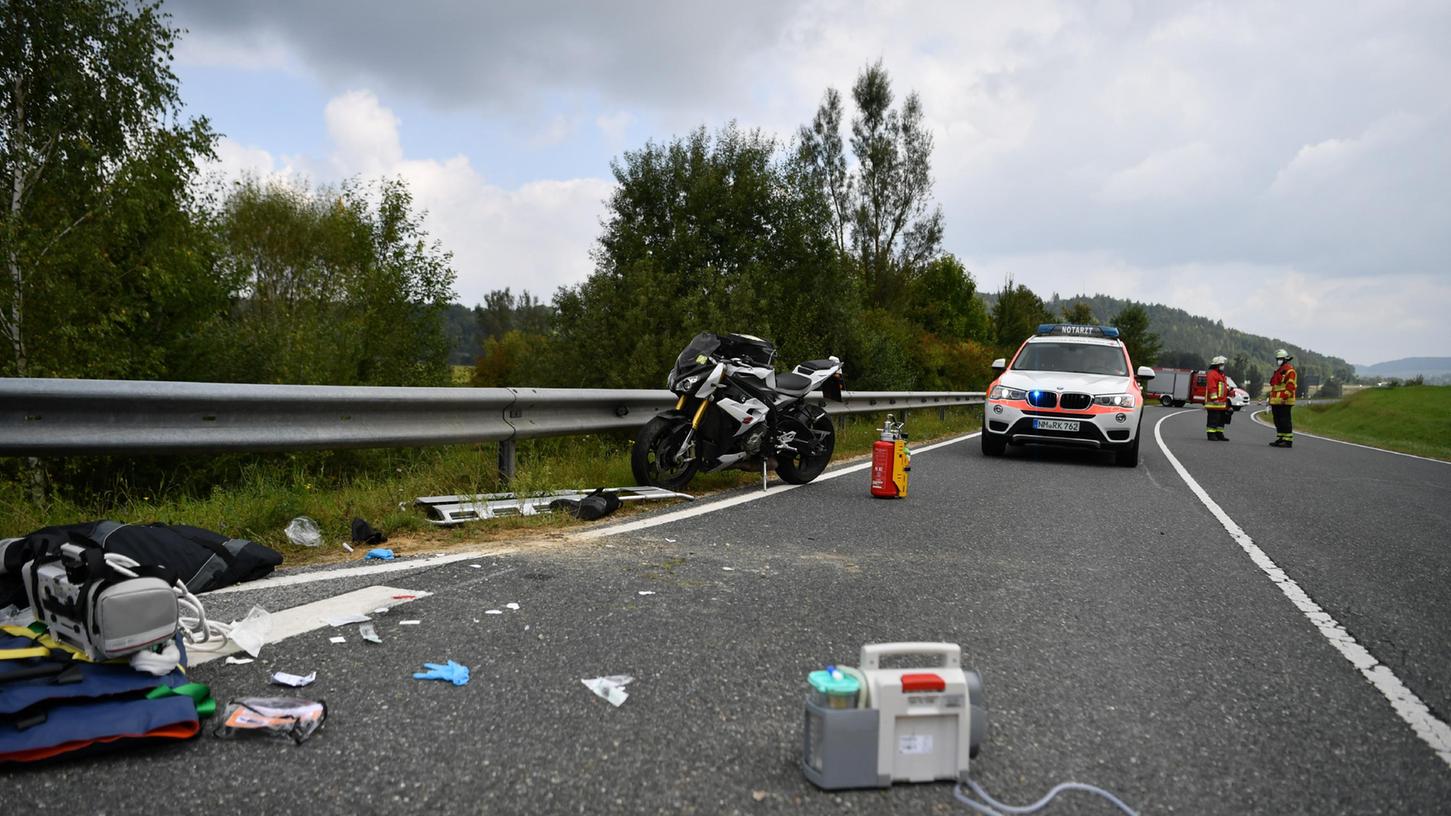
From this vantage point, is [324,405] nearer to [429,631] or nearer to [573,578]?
[573,578]

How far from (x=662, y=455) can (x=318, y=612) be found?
13.0 ft

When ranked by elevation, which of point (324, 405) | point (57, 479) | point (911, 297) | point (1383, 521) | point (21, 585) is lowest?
point (57, 479)

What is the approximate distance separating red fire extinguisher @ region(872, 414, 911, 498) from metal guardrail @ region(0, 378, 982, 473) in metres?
2.39

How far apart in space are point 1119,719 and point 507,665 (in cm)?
195

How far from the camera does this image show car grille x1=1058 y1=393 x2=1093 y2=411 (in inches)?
448

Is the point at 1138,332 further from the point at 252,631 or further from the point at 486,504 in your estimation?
the point at 252,631

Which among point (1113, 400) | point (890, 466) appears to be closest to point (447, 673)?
point (890, 466)

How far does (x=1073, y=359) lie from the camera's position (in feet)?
41.8

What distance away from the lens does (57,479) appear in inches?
587

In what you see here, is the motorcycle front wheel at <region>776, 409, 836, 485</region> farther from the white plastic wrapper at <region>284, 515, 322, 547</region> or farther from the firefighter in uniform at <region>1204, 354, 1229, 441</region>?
the firefighter in uniform at <region>1204, 354, 1229, 441</region>

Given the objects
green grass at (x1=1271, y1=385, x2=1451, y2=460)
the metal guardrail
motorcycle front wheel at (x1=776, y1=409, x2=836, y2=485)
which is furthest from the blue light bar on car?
green grass at (x1=1271, y1=385, x2=1451, y2=460)

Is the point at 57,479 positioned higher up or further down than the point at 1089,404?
further down

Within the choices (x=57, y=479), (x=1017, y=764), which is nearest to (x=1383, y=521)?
(x=1017, y=764)

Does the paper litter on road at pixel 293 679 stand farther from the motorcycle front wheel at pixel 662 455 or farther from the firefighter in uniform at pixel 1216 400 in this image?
the firefighter in uniform at pixel 1216 400
